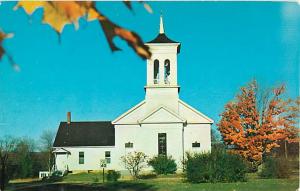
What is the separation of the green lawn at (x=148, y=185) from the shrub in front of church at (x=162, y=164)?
0.18 meters

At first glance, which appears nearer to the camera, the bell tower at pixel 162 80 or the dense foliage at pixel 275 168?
the dense foliage at pixel 275 168

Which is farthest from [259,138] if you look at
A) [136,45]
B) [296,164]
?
[136,45]

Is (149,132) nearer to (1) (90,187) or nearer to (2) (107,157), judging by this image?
(2) (107,157)

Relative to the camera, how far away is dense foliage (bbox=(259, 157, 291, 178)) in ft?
31.6

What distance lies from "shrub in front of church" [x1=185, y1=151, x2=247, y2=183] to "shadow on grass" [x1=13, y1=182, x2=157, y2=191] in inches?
73.7

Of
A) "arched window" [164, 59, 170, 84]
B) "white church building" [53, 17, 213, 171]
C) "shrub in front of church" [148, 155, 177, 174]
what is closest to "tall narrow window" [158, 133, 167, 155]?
"white church building" [53, 17, 213, 171]

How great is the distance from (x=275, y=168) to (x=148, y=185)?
2.85 m

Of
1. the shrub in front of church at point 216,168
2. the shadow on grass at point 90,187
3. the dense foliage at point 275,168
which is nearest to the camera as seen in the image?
the shadow on grass at point 90,187

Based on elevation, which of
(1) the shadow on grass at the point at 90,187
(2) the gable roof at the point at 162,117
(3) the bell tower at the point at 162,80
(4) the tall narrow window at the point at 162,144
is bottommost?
(1) the shadow on grass at the point at 90,187

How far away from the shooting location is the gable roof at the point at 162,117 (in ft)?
46.8

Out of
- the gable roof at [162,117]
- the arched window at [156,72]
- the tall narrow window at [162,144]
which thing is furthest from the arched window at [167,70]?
the tall narrow window at [162,144]

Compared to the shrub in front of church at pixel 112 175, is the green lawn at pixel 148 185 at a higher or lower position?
lower

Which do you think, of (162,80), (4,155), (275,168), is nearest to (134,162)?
(162,80)

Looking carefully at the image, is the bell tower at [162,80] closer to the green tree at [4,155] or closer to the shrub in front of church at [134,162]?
the shrub in front of church at [134,162]
